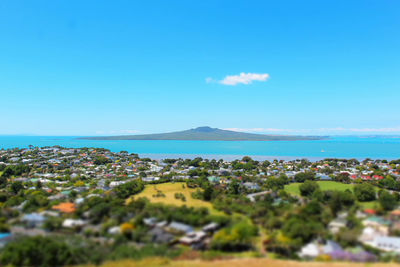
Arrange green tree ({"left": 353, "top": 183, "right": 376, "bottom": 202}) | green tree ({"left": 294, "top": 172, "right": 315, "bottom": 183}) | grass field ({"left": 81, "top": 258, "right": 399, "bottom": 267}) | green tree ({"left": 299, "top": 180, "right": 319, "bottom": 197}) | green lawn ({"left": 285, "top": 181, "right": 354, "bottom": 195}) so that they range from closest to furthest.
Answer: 1. grass field ({"left": 81, "top": 258, "right": 399, "bottom": 267})
2. green tree ({"left": 353, "top": 183, "right": 376, "bottom": 202})
3. green tree ({"left": 299, "top": 180, "right": 319, "bottom": 197})
4. green lawn ({"left": 285, "top": 181, "right": 354, "bottom": 195})
5. green tree ({"left": 294, "top": 172, "right": 315, "bottom": 183})

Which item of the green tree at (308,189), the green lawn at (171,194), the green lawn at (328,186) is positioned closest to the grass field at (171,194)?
the green lawn at (171,194)

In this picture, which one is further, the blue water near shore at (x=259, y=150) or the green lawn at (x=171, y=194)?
the blue water near shore at (x=259, y=150)

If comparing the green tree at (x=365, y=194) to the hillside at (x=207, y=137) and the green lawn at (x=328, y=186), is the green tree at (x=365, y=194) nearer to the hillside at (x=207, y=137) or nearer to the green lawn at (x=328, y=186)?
the green lawn at (x=328, y=186)

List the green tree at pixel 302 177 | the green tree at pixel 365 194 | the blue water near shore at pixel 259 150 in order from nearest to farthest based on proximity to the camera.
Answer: the green tree at pixel 365 194 < the green tree at pixel 302 177 < the blue water near shore at pixel 259 150

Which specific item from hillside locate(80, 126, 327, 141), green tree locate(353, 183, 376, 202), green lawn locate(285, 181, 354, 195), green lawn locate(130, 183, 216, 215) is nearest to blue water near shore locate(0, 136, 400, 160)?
green lawn locate(285, 181, 354, 195)

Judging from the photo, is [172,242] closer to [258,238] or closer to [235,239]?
[235,239]

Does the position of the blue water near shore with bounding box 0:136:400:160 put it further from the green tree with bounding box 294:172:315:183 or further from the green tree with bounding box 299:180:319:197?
the green tree with bounding box 299:180:319:197

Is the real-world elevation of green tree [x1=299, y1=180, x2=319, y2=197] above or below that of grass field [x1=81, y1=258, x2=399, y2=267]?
above

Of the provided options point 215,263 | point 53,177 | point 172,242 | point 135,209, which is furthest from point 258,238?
point 53,177

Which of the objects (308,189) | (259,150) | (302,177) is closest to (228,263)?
(308,189)
